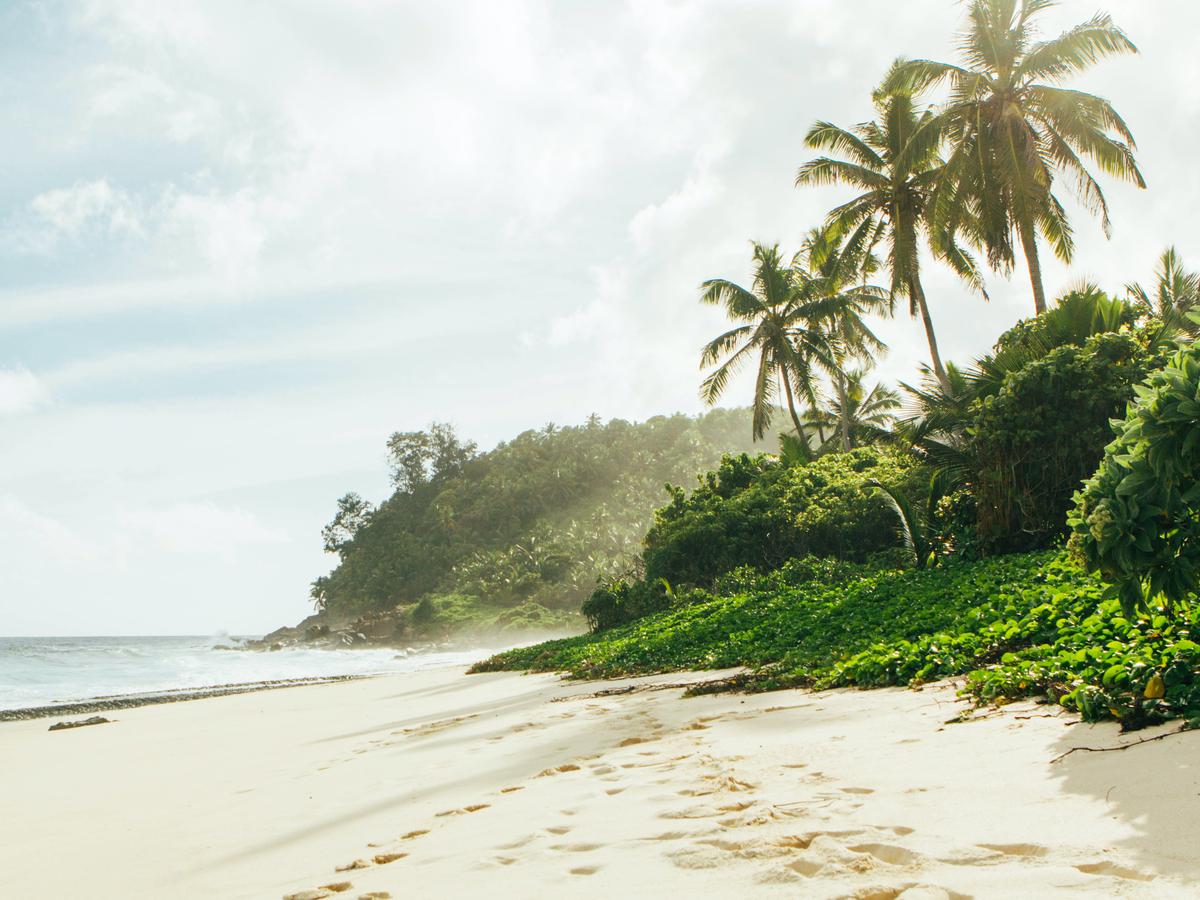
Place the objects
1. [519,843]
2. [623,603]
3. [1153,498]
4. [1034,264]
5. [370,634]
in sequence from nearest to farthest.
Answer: [519,843] → [1153,498] → [1034,264] → [623,603] → [370,634]

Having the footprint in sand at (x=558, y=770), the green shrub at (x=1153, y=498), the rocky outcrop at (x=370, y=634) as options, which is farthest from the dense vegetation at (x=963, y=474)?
the rocky outcrop at (x=370, y=634)

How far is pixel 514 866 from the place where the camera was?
2863 millimetres

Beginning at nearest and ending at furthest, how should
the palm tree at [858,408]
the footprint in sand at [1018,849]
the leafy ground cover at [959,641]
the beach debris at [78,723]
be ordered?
the footprint in sand at [1018,849], the leafy ground cover at [959,641], the beach debris at [78,723], the palm tree at [858,408]

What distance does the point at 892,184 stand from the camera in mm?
21672

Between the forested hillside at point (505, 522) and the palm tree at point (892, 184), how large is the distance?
31914mm

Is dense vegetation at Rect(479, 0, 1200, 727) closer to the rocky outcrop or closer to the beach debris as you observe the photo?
the beach debris

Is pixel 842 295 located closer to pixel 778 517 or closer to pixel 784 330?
pixel 784 330

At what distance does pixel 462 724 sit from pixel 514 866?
5337 millimetres

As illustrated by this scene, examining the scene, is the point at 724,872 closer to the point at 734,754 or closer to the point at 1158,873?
the point at 1158,873

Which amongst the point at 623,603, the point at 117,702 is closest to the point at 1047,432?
the point at 623,603

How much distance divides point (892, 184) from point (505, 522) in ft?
155

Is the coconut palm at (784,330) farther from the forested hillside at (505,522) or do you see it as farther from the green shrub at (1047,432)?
the forested hillside at (505,522)

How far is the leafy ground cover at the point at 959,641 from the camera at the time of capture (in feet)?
12.3

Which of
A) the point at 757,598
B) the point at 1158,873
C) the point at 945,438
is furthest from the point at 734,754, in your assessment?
the point at 945,438
